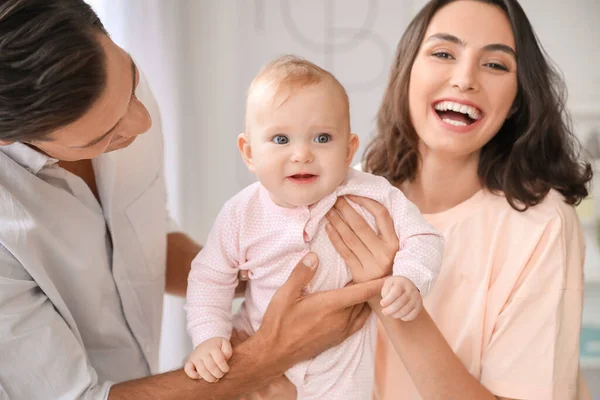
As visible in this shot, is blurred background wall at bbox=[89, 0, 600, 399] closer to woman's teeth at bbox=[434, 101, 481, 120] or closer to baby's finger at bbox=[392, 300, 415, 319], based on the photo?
woman's teeth at bbox=[434, 101, 481, 120]

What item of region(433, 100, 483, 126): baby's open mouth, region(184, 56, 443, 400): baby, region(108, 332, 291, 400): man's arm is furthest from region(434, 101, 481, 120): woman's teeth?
region(108, 332, 291, 400): man's arm

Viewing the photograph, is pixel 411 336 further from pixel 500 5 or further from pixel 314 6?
pixel 314 6

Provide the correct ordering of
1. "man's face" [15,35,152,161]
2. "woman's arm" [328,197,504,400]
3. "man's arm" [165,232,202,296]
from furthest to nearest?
"man's arm" [165,232,202,296], "woman's arm" [328,197,504,400], "man's face" [15,35,152,161]

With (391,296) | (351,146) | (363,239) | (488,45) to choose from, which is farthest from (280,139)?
(488,45)

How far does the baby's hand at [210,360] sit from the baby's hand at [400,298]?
37 centimetres

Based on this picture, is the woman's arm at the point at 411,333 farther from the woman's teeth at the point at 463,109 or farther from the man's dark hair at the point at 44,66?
the man's dark hair at the point at 44,66

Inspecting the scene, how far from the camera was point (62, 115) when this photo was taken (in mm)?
1068

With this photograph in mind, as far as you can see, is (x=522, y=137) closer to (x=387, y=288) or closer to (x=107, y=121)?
(x=387, y=288)

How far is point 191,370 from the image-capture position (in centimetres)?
134

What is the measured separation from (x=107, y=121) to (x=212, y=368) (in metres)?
0.55

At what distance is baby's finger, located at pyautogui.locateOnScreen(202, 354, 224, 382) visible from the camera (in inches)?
51.9

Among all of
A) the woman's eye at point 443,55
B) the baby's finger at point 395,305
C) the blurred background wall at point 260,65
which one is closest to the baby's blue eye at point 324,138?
the baby's finger at point 395,305

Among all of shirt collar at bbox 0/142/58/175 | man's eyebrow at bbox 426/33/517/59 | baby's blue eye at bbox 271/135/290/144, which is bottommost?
shirt collar at bbox 0/142/58/175

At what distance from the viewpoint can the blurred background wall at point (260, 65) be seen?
2.72 metres
